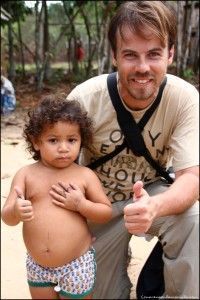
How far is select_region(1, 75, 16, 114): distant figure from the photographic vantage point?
22.1 ft

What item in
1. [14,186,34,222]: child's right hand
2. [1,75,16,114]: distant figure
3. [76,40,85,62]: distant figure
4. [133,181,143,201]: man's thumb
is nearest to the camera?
[133,181,143,201]: man's thumb

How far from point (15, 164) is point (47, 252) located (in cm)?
310

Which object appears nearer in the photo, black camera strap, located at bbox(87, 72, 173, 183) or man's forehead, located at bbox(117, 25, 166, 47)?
man's forehead, located at bbox(117, 25, 166, 47)

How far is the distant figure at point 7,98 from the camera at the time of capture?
673 cm

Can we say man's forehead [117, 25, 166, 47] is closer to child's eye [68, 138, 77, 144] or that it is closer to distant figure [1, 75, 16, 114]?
child's eye [68, 138, 77, 144]

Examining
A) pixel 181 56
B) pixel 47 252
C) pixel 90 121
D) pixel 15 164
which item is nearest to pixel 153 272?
pixel 47 252

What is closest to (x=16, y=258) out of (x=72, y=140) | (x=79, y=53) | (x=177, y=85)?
(x=72, y=140)

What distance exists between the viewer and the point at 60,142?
1.92 meters

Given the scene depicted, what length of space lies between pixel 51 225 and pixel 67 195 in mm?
147

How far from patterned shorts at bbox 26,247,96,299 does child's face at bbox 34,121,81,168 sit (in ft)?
1.47

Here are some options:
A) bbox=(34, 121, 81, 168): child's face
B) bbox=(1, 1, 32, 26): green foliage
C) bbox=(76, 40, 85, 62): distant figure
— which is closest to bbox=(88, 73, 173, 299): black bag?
bbox=(34, 121, 81, 168): child's face

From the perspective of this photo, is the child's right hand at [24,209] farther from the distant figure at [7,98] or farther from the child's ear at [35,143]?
the distant figure at [7,98]

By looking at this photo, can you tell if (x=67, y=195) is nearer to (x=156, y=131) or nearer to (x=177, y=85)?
(x=156, y=131)

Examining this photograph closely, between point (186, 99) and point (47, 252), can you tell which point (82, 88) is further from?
point (47, 252)
